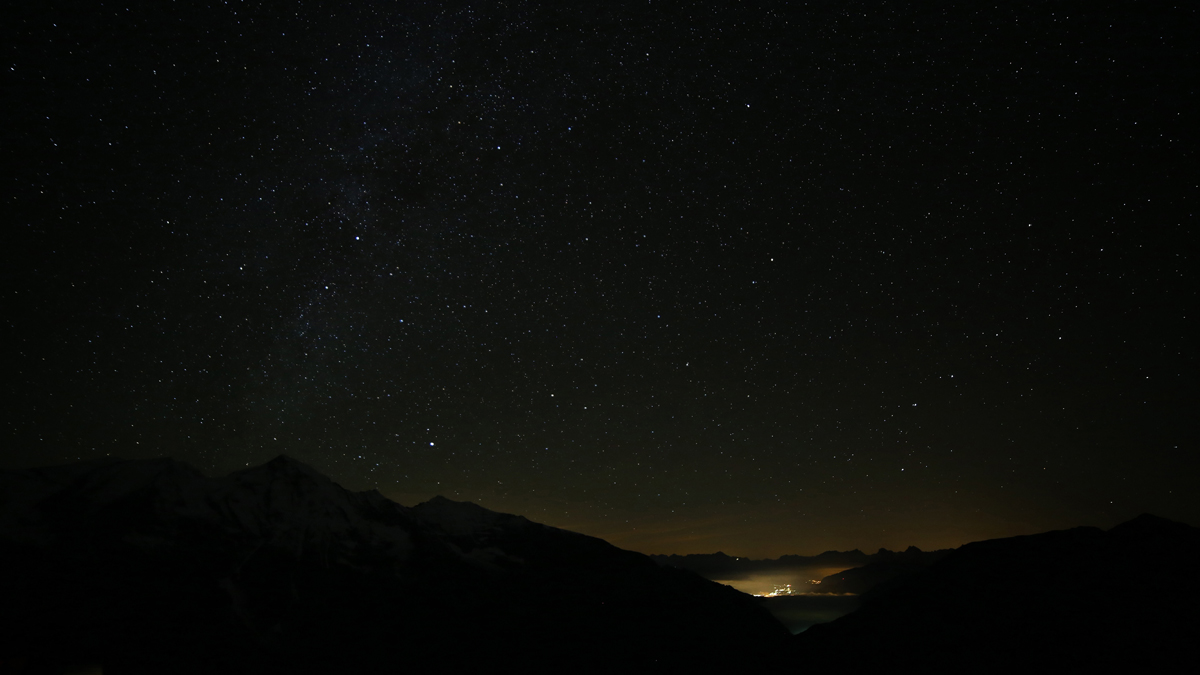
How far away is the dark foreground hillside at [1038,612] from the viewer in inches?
1959

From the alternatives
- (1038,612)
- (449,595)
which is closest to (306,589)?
(449,595)

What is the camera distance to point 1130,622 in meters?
51.6

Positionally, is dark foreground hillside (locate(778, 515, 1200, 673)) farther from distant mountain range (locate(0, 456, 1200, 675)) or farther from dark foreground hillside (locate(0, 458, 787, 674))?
dark foreground hillside (locate(0, 458, 787, 674))

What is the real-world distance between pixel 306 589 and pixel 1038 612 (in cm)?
10533

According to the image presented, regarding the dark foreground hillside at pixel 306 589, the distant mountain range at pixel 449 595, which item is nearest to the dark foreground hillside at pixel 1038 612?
the distant mountain range at pixel 449 595

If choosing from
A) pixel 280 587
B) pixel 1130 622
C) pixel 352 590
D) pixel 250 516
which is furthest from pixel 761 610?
pixel 250 516

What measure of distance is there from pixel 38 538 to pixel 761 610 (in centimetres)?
12015

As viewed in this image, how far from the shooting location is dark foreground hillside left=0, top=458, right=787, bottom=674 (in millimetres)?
80375

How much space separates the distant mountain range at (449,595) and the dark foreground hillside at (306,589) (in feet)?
1.37

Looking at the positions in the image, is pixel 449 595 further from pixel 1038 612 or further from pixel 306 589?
pixel 1038 612

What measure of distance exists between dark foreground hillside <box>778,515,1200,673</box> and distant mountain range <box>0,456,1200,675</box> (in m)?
0.20

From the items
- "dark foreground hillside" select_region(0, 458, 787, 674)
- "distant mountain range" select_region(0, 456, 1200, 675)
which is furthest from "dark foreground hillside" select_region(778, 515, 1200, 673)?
"dark foreground hillside" select_region(0, 458, 787, 674)

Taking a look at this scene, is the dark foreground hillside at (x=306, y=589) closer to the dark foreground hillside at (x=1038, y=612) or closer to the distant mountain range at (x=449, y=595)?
the distant mountain range at (x=449, y=595)

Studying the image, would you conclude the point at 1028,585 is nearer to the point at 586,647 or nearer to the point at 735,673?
the point at 735,673
